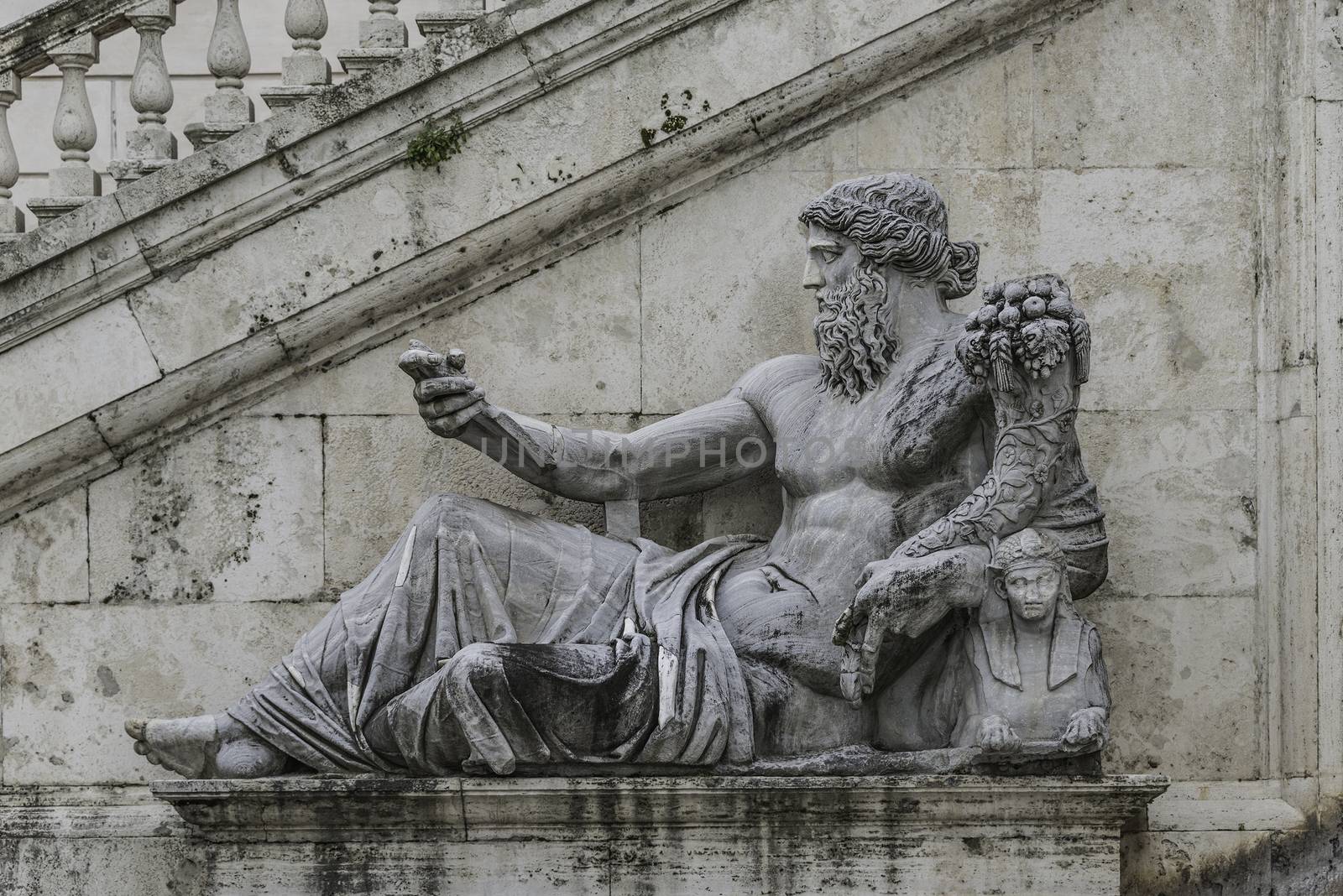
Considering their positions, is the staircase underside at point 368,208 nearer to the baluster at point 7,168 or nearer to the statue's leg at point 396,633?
the baluster at point 7,168

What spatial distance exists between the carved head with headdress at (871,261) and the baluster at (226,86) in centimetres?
230

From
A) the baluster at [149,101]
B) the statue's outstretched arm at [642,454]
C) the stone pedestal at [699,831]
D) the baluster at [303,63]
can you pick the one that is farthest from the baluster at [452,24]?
the stone pedestal at [699,831]

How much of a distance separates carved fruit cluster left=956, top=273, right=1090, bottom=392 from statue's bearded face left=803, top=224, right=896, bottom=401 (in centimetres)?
47

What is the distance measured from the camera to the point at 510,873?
31.6 feet

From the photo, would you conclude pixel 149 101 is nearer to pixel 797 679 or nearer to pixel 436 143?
pixel 436 143

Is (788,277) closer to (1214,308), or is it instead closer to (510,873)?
(1214,308)

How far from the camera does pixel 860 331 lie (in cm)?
1012

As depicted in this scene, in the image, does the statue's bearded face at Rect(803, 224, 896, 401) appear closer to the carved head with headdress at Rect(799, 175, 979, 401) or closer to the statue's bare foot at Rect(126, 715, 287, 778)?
the carved head with headdress at Rect(799, 175, 979, 401)

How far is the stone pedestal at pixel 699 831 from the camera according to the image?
951 centimetres


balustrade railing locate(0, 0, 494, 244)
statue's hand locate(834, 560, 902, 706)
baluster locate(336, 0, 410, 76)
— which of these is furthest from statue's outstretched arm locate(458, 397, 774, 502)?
balustrade railing locate(0, 0, 494, 244)

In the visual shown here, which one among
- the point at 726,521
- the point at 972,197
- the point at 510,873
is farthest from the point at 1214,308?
the point at 510,873

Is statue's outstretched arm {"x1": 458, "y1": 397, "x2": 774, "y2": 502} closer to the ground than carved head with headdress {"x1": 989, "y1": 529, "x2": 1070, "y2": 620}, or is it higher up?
higher up

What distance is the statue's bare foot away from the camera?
9828 millimetres

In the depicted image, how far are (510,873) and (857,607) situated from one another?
1.47 metres
